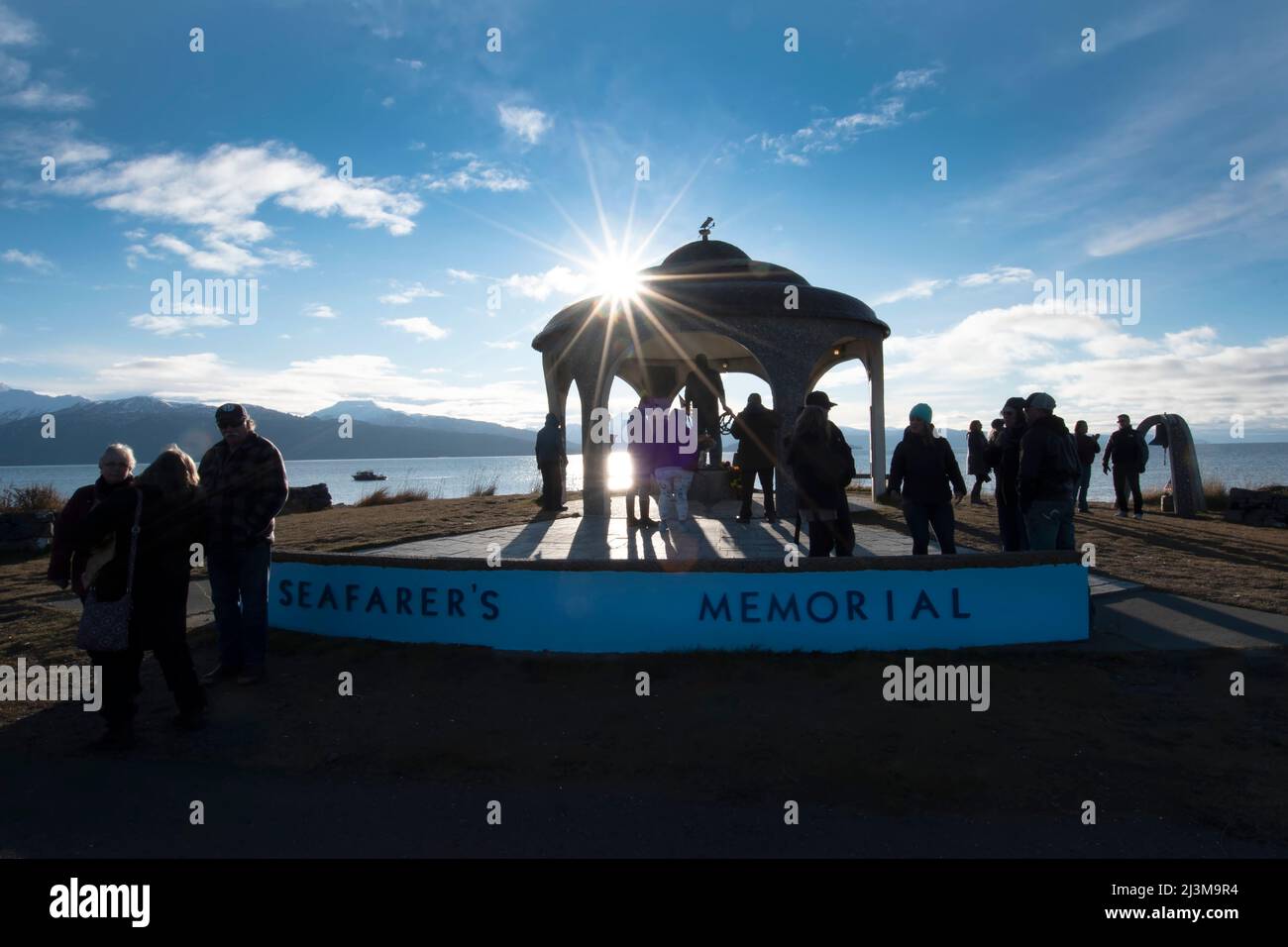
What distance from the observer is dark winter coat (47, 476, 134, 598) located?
4.52m

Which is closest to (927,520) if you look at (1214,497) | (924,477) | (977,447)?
(924,477)

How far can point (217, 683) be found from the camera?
18.3 feet

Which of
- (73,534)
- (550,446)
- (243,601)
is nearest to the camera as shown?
(73,534)

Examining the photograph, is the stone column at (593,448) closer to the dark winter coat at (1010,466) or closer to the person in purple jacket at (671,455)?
the person in purple jacket at (671,455)

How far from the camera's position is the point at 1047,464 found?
641cm

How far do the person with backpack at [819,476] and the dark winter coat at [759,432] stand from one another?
4.23 meters

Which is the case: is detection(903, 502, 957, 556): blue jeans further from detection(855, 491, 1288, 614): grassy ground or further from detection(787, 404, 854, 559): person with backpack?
detection(855, 491, 1288, 614): grassy ground

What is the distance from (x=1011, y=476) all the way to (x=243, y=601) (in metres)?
6.68

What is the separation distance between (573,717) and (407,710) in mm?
1079

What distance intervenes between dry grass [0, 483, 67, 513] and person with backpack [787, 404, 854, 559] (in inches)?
598

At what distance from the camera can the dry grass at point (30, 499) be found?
15648 millimetres

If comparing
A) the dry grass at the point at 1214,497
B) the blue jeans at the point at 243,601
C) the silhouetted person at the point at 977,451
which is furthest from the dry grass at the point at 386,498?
the dry grass at the point at 1214,497

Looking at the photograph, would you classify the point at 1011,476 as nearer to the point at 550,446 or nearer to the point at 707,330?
the point at 707,330

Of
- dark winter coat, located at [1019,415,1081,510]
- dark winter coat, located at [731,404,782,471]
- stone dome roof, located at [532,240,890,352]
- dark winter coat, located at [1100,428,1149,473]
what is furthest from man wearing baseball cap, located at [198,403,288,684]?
dark winter coat, located at [1100,428,1149,473]
